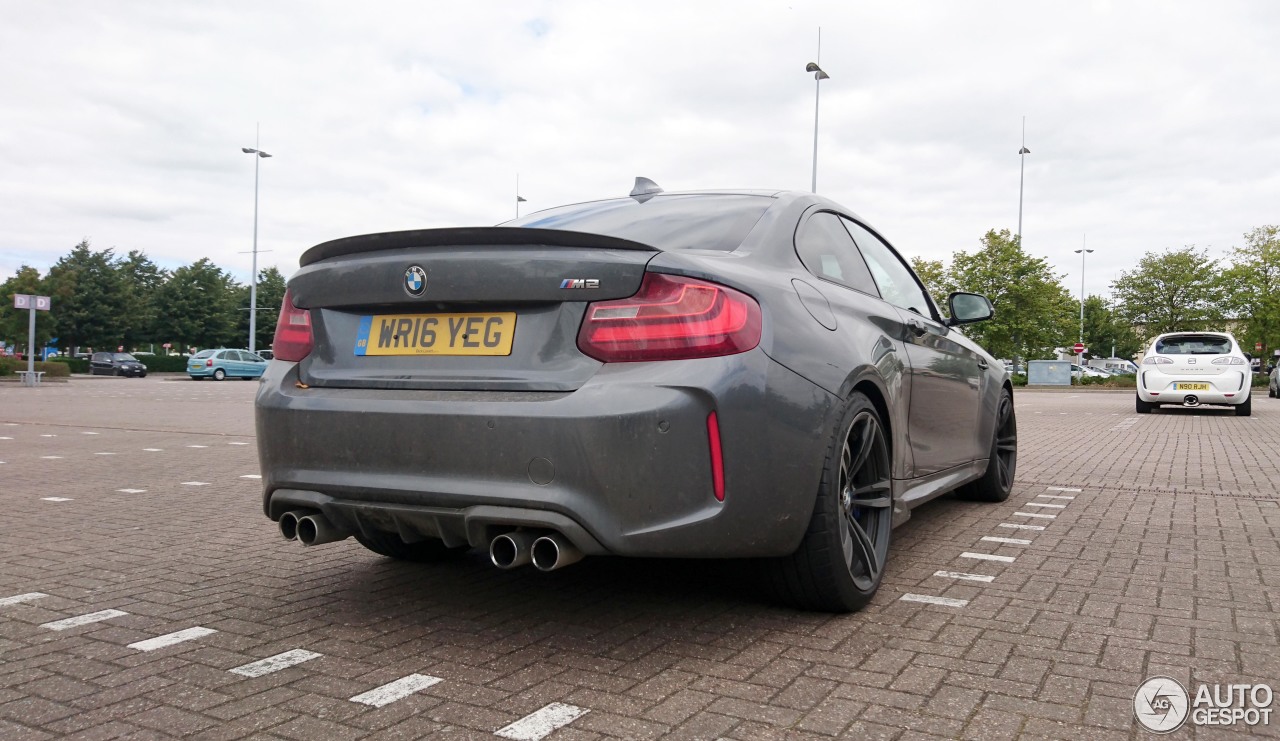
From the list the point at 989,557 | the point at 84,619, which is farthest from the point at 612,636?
the point at 989,557

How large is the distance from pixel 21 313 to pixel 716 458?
63.1 metres

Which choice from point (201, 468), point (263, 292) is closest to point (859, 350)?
point (201, 468)

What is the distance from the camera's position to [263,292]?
74625mm

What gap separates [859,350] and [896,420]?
478mm

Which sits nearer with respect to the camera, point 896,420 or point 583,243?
point 583,243

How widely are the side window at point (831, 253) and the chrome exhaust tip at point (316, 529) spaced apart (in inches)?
71.0

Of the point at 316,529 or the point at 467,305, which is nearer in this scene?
the point at 467,305

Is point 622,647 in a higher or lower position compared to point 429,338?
lower

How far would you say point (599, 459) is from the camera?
266 cm

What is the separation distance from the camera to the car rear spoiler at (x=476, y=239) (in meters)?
2.86

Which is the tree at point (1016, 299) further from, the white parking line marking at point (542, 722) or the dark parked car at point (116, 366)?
the white parking line marking at point (542, 722)

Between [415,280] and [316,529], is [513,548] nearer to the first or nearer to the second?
[316,529]

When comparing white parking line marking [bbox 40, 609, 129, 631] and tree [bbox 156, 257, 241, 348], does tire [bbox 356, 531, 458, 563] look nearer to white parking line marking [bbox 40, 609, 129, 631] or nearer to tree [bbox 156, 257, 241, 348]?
white parking line marking [bbox 40, 609, 129, 631]

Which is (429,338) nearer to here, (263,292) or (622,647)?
(622,647)
